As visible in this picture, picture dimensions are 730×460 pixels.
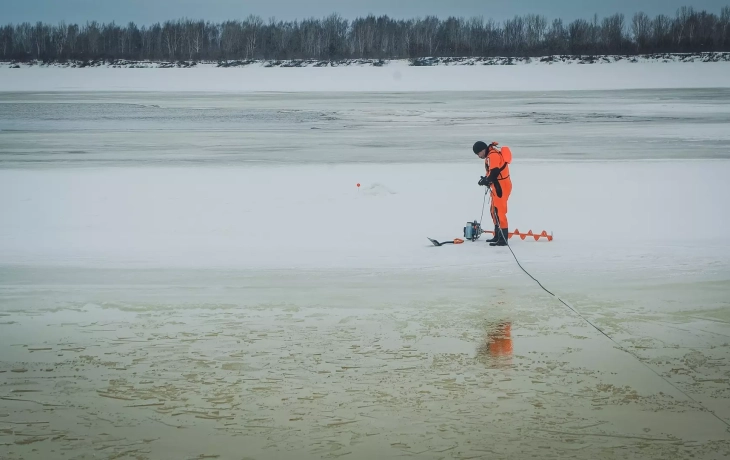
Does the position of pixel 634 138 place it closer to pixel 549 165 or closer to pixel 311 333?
pixel 549 165

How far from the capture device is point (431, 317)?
655 centimetres

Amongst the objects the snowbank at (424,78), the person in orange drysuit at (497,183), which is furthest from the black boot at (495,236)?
the snowbank at (424,78)

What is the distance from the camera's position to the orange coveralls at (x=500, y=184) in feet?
31.2

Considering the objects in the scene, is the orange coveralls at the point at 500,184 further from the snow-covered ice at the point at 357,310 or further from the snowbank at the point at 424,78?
the snowbank at the point at 424,78

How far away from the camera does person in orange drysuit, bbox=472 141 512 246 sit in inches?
374

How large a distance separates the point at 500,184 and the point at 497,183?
0.27 ft

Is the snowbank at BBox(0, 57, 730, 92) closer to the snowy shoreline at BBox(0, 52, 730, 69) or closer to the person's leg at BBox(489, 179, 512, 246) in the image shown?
the snowy shoreline at BBox(0, 52, 730, 69)

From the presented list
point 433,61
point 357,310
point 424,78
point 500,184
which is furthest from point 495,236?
point 433,61

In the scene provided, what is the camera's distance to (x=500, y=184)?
9625mm

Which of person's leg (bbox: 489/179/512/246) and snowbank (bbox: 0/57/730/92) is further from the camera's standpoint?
snowbank (bbox: 0/57/730/92)

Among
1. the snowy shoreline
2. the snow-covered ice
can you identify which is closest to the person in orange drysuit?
the snow-covered ice

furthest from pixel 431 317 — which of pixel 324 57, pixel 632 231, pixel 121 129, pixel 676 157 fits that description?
pixel 324 57

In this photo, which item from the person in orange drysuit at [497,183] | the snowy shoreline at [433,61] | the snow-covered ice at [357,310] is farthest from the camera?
the snowy shoreline at [433,61]

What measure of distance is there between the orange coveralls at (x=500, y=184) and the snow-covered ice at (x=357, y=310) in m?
0.41
